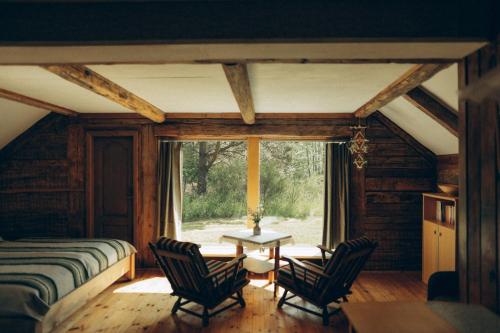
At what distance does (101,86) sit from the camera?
312cm

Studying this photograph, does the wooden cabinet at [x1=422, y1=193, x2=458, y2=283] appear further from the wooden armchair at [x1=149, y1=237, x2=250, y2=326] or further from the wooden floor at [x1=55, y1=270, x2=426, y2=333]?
the wooden armchair at [x1=149, y1=237, x2=250, y2=326]

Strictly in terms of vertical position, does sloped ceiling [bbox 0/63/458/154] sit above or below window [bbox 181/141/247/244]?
above

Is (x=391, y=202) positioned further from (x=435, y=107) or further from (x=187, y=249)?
(x=187, y=249)

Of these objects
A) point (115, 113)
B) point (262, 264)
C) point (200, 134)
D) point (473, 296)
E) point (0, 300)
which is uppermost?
point (115, 113)

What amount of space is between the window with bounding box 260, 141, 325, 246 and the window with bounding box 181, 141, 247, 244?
0.38m

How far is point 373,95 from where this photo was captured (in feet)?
12.4

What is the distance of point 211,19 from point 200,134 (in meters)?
3.17

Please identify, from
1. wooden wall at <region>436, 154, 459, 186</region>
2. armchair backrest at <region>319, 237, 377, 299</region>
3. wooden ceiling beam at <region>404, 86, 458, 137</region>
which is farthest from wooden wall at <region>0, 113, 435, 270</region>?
armchair backrest at <region>319, 237, 377, 299</region>

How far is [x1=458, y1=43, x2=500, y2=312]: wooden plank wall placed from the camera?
1940 millimetres

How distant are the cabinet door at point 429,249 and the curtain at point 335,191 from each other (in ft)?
3.63

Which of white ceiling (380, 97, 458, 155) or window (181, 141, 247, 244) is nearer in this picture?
white ceiling (380, 97, 458, 155)

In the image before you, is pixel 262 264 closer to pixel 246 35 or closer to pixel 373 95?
pixel 373 95

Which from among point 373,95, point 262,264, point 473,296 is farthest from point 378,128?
point 473,296

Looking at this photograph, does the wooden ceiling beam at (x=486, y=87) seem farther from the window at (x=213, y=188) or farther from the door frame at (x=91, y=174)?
the door frame at (x=91, y=174)
